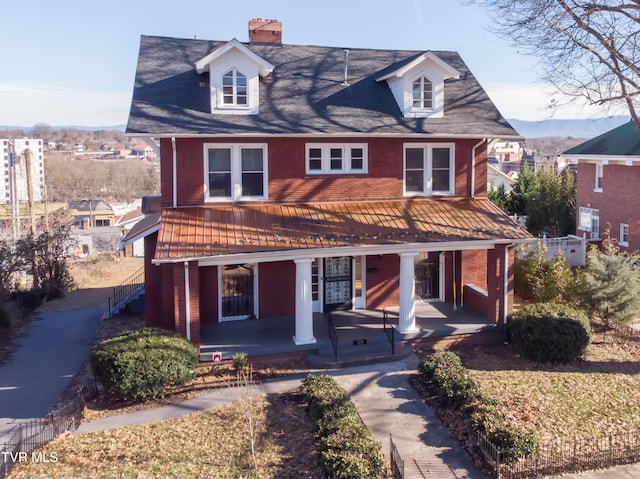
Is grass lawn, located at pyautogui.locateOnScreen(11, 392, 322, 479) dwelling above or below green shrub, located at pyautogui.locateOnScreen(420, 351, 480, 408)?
below

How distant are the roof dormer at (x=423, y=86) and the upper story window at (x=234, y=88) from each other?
4.78 metres

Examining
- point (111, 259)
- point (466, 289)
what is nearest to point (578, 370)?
point (466, 289)

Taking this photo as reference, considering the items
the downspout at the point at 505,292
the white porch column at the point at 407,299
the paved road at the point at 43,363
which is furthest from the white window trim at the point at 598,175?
the paved road at the point at 43,363

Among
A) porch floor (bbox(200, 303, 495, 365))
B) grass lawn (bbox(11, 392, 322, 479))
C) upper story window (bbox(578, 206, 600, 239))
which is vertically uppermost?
upper story window (bbox(578, 206, 600, 239))

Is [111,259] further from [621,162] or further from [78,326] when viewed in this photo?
[621,162]

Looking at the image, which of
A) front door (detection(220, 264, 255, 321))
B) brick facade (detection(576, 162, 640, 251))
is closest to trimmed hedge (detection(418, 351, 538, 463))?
front door (detection(220, 264, 255, 321))

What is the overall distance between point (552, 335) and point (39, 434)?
12151 millimetres

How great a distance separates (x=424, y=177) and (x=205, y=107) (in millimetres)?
7248

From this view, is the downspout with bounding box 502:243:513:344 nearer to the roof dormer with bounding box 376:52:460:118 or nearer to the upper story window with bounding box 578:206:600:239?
the roof dormer with bounding box 376:52:460:118

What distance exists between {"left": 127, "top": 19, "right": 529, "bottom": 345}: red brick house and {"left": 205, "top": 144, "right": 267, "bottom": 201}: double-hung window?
0.14 feet

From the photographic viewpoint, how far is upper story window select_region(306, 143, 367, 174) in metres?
16.4

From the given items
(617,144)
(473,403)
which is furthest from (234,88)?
(617,144)

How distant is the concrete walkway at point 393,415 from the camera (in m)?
9.55

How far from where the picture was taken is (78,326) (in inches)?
786
